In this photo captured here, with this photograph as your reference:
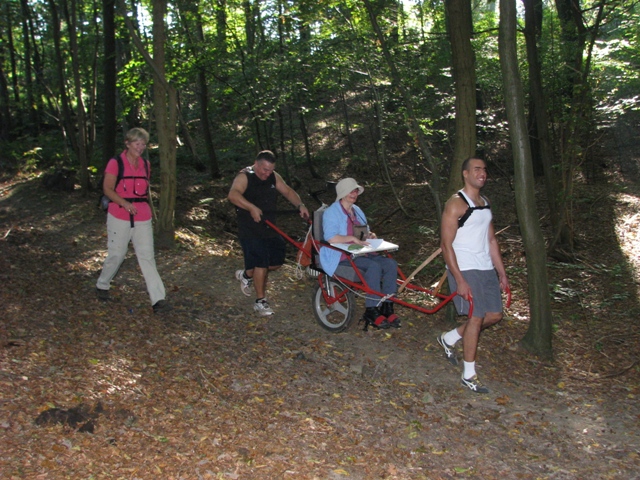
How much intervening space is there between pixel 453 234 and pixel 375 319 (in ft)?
5.31

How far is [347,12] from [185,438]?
11.0m

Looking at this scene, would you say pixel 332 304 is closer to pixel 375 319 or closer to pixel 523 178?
pixel 375 319

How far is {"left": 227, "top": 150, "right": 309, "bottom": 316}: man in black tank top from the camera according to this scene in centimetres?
682

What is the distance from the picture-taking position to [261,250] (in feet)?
23.0

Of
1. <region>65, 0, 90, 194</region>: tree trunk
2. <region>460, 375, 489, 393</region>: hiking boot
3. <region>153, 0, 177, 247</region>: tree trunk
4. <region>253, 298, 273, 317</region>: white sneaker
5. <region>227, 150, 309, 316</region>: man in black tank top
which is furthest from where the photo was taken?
<region>65, 0, 90, 194</region>: tree trunk

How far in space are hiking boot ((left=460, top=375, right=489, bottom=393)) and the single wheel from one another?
1495mm

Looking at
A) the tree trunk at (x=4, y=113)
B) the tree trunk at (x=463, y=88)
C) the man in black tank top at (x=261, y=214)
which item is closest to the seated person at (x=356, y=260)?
the man in black tank top at (x=261, y=214)

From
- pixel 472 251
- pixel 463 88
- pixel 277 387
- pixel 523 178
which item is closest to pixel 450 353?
pixel 472 251

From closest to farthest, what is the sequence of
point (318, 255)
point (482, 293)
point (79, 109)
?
point (482, 293) < point (318, 255) < point (79, 109)

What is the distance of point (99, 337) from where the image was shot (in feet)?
19.5

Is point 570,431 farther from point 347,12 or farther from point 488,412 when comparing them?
point 347,12

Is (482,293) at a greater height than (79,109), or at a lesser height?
lesser

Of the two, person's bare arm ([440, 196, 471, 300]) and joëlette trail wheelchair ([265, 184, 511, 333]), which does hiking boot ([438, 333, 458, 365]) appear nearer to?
joëlette trail wheelchair ([265, 184, 511, 333])

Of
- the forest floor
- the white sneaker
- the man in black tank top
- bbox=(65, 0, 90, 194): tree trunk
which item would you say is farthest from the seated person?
bbox=(65, 0, 90, 194): tree trunk
